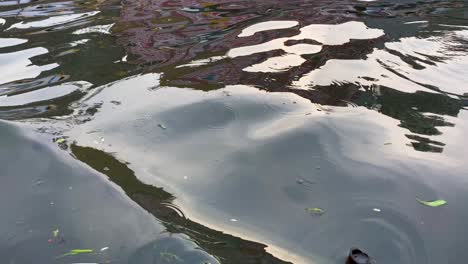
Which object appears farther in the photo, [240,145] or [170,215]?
[240,145]

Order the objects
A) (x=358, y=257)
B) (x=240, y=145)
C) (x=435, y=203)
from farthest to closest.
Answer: (x=240, y=145) → (x=435, y=203) → (x=358, y=257)

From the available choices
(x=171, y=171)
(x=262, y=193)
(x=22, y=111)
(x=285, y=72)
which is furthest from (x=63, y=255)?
(x=285, y=72)

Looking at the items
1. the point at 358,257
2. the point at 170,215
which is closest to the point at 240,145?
the point at 170,215

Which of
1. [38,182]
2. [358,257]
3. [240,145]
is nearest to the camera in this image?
[358,257]

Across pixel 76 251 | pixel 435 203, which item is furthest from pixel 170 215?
pixel 435 203

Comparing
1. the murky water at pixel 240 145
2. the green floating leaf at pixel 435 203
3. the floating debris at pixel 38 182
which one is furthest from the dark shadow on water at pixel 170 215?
the green floating leaf at pixel 435 203

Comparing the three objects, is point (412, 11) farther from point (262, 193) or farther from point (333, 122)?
point (262, 193)

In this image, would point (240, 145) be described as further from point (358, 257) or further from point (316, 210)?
point (358, 257)

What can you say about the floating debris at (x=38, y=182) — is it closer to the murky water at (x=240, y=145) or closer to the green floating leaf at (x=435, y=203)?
the murky water at (x=240, y=145)
